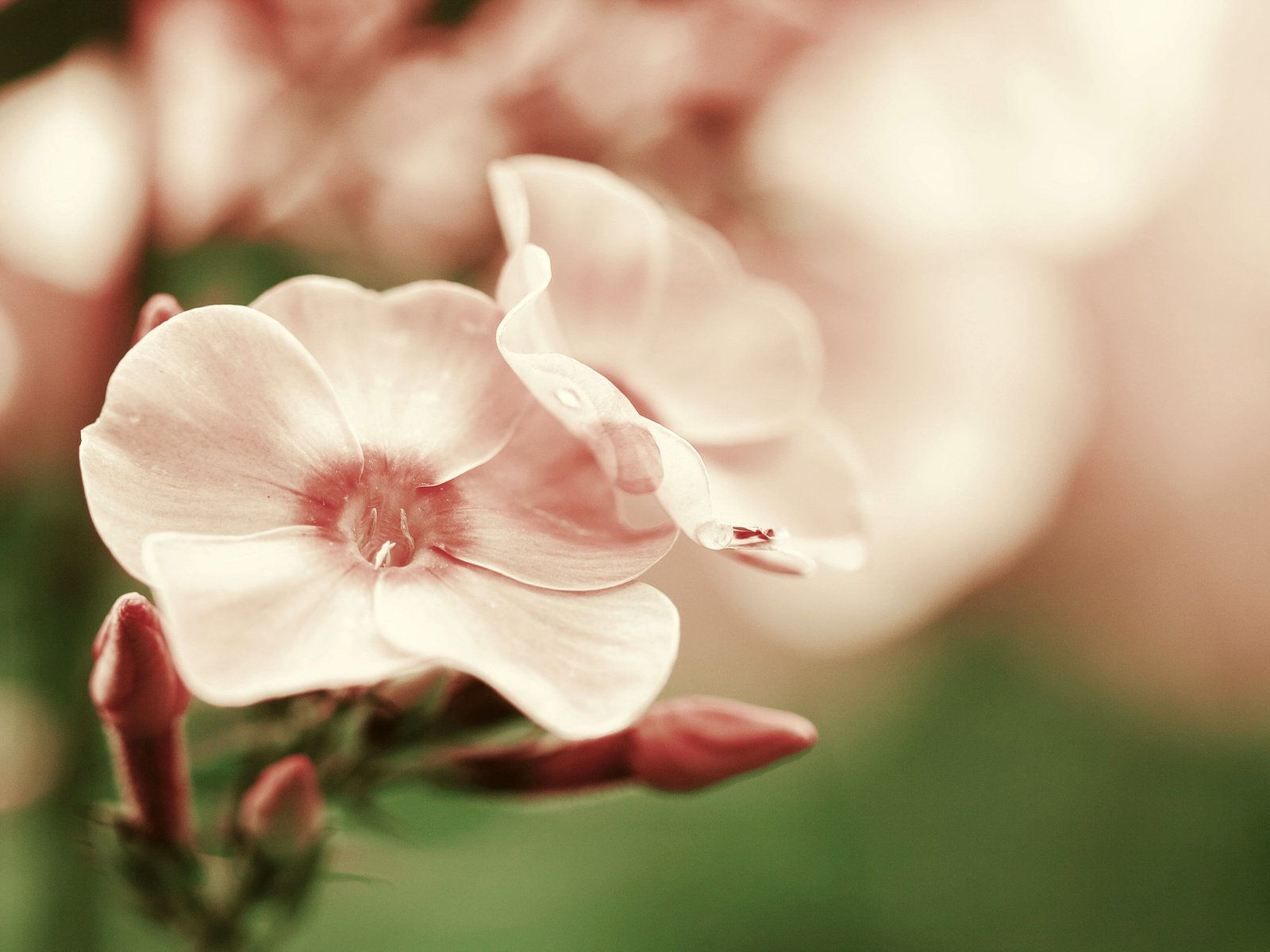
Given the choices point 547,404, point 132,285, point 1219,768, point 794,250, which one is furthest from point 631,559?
point 1219,768

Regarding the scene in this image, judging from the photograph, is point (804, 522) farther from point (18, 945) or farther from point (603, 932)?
point (603, 932)

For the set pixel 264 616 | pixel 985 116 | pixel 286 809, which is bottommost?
pixel 286 809

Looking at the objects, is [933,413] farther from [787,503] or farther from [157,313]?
[157,313]

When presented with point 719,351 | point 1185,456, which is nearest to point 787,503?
point 719,351

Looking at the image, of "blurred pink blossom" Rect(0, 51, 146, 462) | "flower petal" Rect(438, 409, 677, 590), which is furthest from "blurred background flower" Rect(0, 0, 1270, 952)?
"flower petal" Rect(438, 409, 677, 590)

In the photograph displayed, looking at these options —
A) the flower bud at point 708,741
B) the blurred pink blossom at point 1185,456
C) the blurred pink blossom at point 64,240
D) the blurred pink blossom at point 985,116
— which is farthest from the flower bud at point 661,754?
the blurred pink blossom at point 1185,456

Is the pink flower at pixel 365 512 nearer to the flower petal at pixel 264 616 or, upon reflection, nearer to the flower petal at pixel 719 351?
the flower petal at pixel 264 616

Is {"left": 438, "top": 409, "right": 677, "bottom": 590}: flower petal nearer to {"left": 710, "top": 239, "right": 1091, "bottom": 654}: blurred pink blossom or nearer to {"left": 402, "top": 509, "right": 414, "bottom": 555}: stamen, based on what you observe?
{"left": 402, "top": 509, "right": 414, "bottom": 555}: stamen
